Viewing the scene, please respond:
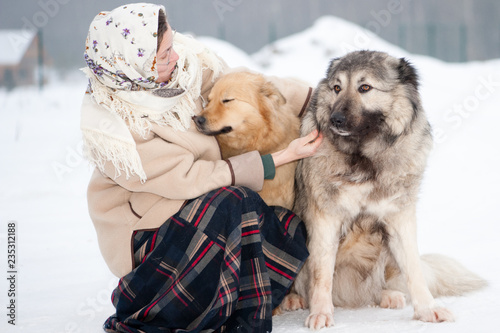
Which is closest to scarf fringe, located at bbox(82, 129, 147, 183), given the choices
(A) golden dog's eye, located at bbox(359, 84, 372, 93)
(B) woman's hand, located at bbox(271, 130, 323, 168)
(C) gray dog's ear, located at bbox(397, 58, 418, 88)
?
(B) woman's hand, located at bbox(271, 130, 323, 168)

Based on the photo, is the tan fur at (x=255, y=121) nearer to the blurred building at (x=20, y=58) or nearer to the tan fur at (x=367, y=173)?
the tan fur at (x=367, y=173)

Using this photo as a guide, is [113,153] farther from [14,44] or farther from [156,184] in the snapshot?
[14,44]

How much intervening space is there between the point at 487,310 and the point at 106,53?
2027 millimetres

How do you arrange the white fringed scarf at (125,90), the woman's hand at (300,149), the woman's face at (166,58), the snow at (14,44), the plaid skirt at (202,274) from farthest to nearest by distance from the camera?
1. the snow at (14,44)
2. the woman's hand at (300,149)
3. the woman's face at (166,58)
4. the white fringed scarf at (125,90)
5. the plaid skirt at (202,274)

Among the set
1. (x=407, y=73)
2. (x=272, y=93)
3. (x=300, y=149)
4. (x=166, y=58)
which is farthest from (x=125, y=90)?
Result: (x=407, y=73)

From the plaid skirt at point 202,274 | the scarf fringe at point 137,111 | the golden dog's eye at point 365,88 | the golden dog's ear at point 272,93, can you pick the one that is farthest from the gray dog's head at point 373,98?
the scarf fringe at point 137,111

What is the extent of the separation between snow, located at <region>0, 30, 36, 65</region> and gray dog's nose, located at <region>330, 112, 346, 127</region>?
3.80 m

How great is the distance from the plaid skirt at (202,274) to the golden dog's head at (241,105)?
0.46 meters

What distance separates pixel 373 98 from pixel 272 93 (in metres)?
0.55

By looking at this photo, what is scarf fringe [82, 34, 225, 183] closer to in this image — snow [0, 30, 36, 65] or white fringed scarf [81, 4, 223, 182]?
white fringed scarf [81, 4, 223, 182]

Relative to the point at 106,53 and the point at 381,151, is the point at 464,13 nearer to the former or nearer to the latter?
the point at 381,151

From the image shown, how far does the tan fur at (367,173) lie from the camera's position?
2.13 metres

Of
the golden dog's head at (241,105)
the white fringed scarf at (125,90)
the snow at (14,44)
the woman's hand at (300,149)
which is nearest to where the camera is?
the white fringed scarf at (125,90)

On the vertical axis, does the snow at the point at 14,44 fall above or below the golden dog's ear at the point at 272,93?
below
